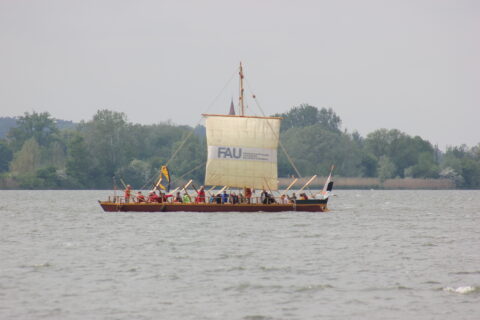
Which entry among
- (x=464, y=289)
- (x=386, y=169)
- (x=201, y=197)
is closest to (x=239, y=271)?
(x=464, y=289)

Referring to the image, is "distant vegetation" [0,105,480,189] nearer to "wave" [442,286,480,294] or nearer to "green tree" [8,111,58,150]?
"green tree" [8,111,58,150]

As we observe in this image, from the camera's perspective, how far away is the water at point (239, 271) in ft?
80.9

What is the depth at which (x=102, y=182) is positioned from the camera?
15425cm

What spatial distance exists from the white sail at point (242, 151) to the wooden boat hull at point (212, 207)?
11.3 feet

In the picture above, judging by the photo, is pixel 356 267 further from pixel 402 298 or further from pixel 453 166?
pixel 453 166

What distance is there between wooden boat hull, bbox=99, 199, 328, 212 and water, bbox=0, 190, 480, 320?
7715mm

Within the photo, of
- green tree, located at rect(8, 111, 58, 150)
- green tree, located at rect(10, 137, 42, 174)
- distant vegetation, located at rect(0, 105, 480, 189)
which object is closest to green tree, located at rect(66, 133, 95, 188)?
distant vegetation, located at rect(0, 105, 480, 189)

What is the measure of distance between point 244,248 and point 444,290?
45.1 feet

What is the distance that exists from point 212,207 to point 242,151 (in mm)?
6139

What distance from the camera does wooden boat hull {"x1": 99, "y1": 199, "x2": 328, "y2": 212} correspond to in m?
62.4

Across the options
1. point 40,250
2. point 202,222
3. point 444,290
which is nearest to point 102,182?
point 202,222

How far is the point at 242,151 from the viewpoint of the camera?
220 ft

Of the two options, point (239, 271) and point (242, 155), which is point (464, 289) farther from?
point (242, 155)

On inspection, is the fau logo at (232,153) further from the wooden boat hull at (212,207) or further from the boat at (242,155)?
the wooden boat hull at (212,207)
